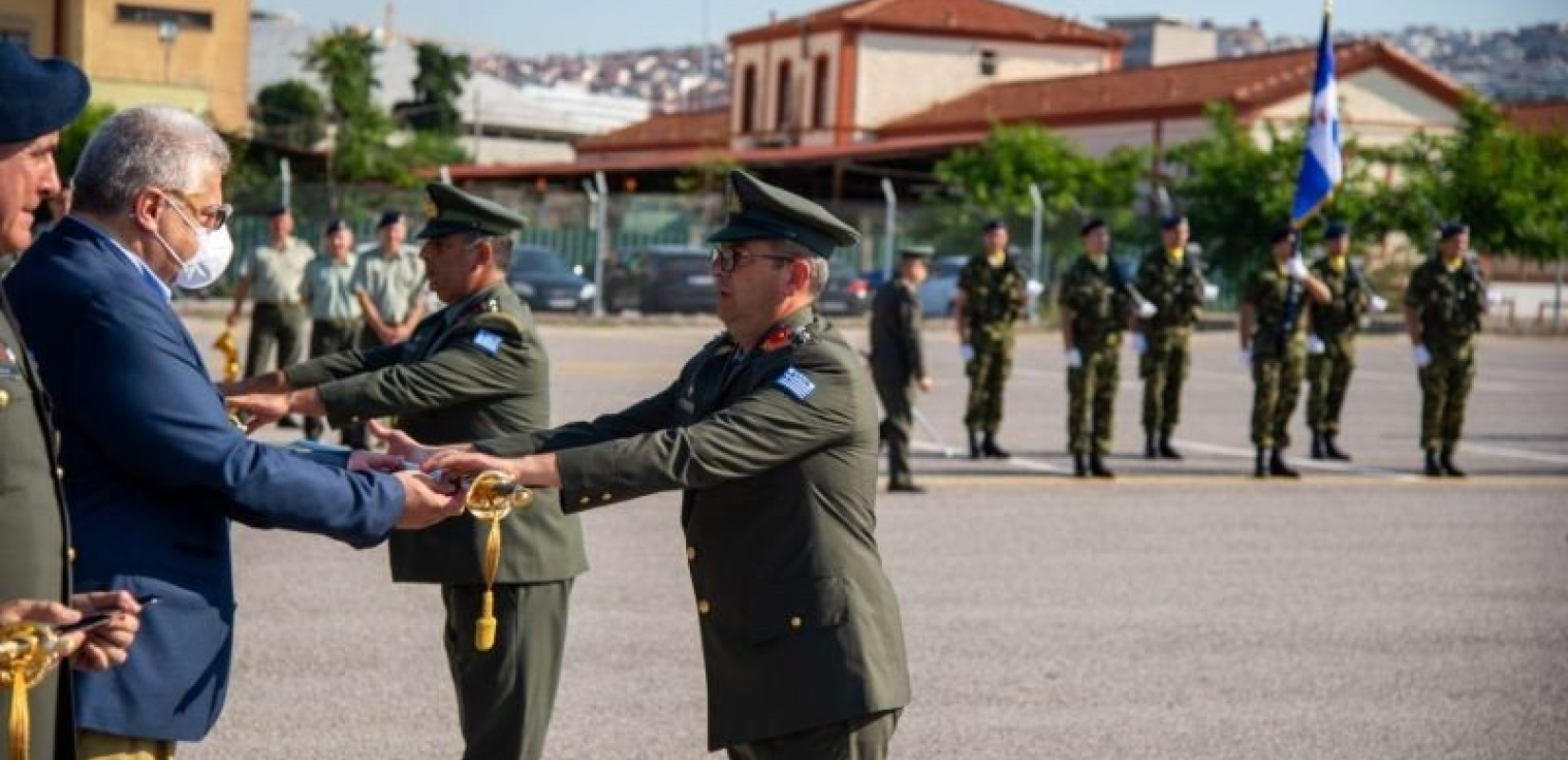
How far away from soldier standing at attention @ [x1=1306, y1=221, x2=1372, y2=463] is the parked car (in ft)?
67.0

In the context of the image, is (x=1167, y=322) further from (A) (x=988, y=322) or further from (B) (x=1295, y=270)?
(A) (x=988, y=322)

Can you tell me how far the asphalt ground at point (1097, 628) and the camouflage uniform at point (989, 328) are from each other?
0.74 m

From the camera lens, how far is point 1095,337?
1942 centimetres

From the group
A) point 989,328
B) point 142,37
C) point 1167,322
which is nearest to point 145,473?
point 142,37

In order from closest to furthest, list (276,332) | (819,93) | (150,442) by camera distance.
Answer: (150,442) < (276,332) < (819,93)

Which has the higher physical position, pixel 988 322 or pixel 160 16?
pixel 160 16

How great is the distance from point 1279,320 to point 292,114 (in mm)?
62476

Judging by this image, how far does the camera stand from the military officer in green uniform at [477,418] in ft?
22.1

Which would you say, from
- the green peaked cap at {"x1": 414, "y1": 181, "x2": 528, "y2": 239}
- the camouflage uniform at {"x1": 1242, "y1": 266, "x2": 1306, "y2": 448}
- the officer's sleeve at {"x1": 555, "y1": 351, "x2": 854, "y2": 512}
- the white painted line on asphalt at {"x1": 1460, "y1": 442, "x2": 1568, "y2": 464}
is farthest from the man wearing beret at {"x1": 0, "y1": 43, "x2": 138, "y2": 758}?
the white painted line on asphalt at {"x1": 1460, "y1": 442, "x2": 1568, "y2": 464}

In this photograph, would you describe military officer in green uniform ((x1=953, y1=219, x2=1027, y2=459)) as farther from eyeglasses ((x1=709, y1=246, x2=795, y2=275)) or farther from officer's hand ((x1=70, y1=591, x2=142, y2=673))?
officer's hand ((x1=70, y1=591, x2=142, y2=673))

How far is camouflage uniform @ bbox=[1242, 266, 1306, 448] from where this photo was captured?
1938cm

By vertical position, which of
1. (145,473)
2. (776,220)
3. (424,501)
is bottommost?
(424,501)

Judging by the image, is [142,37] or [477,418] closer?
[477,418]

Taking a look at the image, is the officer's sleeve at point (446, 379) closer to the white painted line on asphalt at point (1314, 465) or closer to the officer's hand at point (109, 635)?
the officer's hand at point (109, 635)
